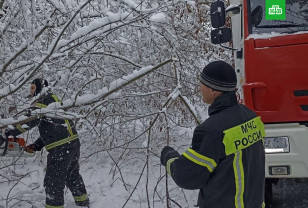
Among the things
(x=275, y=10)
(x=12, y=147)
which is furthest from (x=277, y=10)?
(x=12, y=147)

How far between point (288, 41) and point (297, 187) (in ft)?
8.46

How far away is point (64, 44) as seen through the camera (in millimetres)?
2965

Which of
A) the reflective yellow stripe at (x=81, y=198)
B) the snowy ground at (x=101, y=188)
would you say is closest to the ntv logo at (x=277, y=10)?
the snowy ground at (x=101, y=188)

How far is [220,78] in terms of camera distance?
2361 millimetres

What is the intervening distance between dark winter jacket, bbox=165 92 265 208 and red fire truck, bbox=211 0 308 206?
1.57m

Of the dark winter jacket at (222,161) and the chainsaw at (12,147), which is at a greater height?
the dark winter jacket at (222,161)

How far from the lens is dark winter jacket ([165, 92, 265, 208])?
2217mm

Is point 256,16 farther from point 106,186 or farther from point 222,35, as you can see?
point 106,186

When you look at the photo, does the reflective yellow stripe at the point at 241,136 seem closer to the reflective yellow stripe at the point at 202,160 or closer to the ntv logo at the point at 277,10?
the reflective yellow stripe at the point at 202,160

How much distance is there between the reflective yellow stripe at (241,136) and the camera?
223 centimetres

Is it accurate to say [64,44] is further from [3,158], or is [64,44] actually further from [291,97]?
[3,158]

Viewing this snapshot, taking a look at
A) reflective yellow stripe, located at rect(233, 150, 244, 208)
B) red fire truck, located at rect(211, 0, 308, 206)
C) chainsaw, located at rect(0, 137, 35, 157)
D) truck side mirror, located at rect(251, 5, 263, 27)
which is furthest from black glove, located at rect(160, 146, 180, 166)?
chainsaw, located at rect(0, 137, 35, 157)

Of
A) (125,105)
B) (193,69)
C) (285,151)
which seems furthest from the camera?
(125,105)

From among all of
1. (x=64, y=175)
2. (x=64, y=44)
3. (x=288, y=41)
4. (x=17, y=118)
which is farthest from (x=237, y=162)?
(x=64, y=175)
